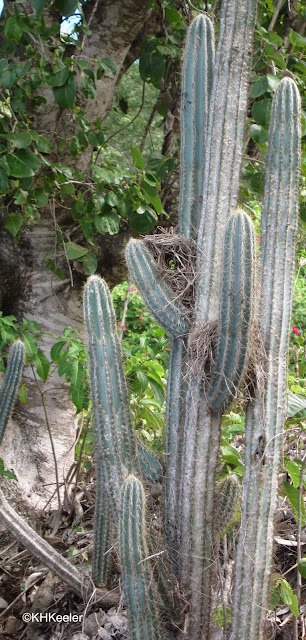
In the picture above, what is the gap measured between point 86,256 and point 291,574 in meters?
1.68

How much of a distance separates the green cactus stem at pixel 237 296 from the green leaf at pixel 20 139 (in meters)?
1.07

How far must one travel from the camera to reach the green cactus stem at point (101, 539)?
246 cm

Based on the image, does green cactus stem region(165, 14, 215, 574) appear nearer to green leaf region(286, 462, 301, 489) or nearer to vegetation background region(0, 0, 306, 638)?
vegetation background region(0, 0, 306, 638)

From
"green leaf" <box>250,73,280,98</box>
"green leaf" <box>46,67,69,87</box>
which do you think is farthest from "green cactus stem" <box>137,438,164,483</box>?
"green leaf" <box>46,67,69,87</box>

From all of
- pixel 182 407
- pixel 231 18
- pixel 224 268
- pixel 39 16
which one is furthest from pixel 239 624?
pixel 39 16

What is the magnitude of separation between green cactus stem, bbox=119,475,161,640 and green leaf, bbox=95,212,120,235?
4.14ft

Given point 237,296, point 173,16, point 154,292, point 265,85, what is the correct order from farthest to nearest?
1. point 173,16
2. point 265,85
3. point 154,292
4. point 237,296

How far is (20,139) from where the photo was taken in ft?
8.17

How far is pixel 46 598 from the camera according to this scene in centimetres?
270

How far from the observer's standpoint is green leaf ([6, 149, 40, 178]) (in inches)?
97.6

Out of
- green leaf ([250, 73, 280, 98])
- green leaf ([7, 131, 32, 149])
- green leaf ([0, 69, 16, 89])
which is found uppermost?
green leaf ([0, 69, 16, 89])

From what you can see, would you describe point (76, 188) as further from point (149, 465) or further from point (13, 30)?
point (149, 465)

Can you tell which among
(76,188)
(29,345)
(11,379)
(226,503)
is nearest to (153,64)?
(76,188)

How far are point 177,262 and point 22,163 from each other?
0.77m
